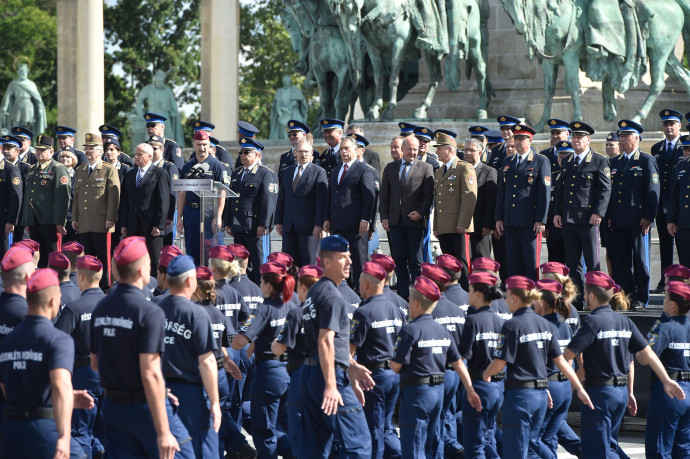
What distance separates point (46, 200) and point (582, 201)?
286 inches

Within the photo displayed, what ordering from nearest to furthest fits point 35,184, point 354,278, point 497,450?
1. point 497,450
2. point 354,278
3. point 35,184

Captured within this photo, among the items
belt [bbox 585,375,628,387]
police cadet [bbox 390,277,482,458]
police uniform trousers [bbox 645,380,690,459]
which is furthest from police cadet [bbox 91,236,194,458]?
police uniform trousers [bbox 645,380,690,459]

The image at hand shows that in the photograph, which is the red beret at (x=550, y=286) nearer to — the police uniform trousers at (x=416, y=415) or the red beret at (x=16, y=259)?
the police uniform trousers at (x=416, y=415)

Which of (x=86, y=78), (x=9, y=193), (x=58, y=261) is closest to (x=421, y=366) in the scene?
(x=58, y=261)

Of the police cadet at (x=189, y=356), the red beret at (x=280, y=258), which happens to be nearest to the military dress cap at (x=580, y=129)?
the red beret at (x=280, y=258)

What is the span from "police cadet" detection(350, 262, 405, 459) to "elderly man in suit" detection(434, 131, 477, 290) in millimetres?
4949

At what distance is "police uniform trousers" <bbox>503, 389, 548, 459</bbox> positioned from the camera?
10.6m

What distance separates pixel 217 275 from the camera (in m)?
12.5

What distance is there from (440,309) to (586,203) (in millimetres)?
4561

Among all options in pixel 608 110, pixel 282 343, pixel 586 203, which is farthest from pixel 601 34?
pixel 282 343

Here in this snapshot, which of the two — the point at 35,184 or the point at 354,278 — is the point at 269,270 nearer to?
the point at 354,278

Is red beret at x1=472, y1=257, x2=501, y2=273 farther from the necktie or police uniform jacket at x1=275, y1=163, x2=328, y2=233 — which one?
the necktie

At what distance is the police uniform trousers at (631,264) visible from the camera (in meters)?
15.6

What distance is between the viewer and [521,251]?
624 inches
